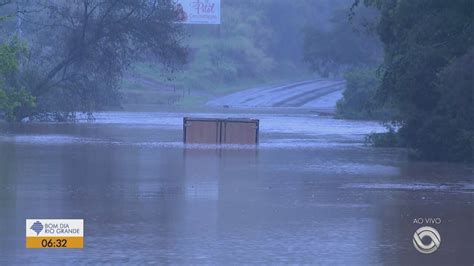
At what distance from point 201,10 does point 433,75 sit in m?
74.6

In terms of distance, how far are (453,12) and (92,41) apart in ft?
90.5

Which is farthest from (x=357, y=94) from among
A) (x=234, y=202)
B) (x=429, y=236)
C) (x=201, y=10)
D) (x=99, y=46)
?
(x=429, y=236)

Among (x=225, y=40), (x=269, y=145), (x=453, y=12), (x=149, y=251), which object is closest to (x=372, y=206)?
(x=149, y=251)

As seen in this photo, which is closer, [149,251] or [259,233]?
[149,251]

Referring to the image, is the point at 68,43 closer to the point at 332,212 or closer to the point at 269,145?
the point at 269,145

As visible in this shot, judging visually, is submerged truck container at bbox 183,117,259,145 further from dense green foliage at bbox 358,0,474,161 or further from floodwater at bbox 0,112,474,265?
dense green foliage at bbox 358,0,474,161

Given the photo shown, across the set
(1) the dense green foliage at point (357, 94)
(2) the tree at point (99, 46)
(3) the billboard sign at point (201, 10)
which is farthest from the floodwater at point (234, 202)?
(3) the billboard sign at point (201, 10)

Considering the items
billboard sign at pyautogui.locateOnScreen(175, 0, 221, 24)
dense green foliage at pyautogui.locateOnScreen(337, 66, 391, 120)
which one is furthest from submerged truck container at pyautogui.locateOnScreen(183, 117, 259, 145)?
billboard sign at pyautogui.locateOnScreen(175, 0, 221, 24)

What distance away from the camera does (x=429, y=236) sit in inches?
597

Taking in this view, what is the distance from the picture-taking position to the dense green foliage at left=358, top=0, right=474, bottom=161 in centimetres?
2789

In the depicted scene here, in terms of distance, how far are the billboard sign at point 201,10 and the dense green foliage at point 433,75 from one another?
2763 inches

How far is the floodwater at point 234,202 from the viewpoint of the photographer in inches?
538

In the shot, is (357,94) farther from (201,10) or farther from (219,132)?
(201,10)

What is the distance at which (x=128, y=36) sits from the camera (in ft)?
176
